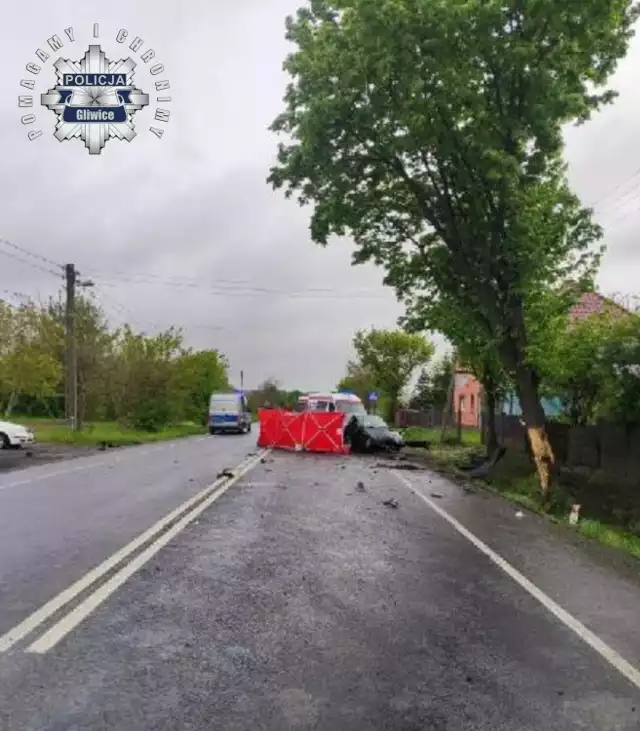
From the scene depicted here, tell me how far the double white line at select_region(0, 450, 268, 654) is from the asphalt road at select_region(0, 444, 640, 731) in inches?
1.4

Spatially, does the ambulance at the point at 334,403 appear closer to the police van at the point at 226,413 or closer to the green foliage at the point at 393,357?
the police van at the point at 226,413

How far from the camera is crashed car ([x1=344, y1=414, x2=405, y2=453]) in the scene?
3188cm

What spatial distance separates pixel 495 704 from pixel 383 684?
25.7 inches

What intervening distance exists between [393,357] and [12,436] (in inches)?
1758

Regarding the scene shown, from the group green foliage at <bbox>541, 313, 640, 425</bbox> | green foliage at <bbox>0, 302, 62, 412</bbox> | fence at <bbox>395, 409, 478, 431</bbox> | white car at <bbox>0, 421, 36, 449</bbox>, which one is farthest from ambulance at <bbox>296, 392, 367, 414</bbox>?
fence at <bbox>395, 409, 478, 431</bbox>

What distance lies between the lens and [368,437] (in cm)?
3180

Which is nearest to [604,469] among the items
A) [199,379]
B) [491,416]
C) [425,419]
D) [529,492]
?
[529,492]

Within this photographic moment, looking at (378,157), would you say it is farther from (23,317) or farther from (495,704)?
(23,317)

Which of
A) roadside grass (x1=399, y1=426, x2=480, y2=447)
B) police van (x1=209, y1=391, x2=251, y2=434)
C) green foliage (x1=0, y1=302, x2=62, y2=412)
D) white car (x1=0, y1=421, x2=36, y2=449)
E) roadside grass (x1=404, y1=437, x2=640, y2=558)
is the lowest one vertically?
roadside grass (x1=404, y1=437, x2=640, y2=558)

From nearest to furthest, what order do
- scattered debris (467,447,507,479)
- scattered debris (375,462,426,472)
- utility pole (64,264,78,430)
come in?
scattered debris (467,447,507,479) < scattered debris (375,462,426,472) < utility pole (64,264,78,430)

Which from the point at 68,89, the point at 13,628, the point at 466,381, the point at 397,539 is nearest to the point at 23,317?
the point at 466,381

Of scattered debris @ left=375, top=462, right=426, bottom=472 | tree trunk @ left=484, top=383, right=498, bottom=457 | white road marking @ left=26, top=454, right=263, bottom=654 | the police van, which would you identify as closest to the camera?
white road marking @ left=26, top=454, right=263, bottom=654

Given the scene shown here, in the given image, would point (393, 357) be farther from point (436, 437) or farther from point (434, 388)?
point (436, 437)

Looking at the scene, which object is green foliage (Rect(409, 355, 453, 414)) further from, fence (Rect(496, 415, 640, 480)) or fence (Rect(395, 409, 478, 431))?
fence (Rect(496, 415, 640, 480))
